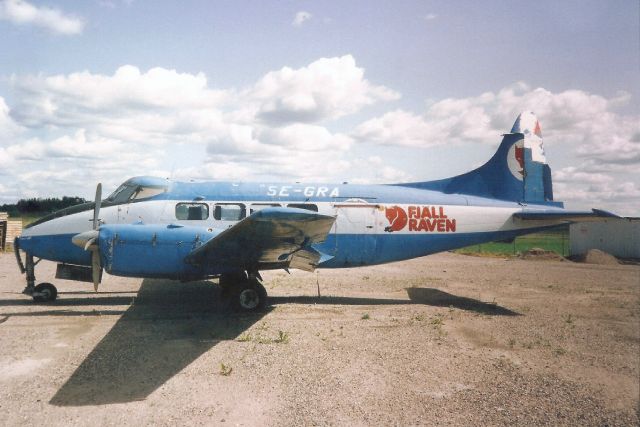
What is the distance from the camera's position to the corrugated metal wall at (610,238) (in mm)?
24125

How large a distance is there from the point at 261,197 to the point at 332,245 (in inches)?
90.4

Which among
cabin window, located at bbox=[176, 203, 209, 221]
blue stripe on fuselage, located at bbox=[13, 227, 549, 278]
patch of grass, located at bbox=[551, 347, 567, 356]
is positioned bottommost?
patch of grass, located at bbox=[551, 347, 567, 356]

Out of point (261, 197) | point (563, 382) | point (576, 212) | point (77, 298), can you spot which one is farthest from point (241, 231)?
point (576, 212)

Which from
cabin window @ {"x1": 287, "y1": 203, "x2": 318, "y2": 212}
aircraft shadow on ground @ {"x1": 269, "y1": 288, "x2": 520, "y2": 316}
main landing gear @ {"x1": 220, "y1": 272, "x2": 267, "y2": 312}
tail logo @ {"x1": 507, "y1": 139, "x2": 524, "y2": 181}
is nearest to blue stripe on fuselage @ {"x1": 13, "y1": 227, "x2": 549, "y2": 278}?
cabin window @ {"x1": 287, "y1": 203, "x2": 318, "y2": 212}

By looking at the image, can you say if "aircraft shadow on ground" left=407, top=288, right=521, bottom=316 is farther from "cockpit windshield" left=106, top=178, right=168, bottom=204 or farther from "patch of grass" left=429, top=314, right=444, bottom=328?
"cockpit windshield" left=106, top=178, right=168, bottom=204

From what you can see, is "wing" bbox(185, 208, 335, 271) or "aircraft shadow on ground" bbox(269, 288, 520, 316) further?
"aircraft shadow on ground" bbox(269, 288, 520, 316)

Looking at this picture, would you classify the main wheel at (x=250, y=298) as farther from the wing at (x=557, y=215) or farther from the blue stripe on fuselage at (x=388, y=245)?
the wing at (x=557, y=215)

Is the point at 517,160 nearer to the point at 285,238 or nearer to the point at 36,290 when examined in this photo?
the point at 285,238

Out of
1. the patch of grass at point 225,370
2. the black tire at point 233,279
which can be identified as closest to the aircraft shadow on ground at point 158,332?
the black tire at point 233,279

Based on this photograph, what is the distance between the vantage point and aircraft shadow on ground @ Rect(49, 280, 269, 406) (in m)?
5.37

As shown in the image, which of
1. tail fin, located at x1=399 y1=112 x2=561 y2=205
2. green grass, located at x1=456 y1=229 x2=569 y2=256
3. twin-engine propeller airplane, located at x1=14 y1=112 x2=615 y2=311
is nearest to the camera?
twin-engine propeller airplane, located at x1=14 y1=112 x2=615 y2=311

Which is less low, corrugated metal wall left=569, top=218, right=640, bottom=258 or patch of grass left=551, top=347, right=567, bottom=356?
corrugated metal wall left=569, top=218, right=640, bottom=258

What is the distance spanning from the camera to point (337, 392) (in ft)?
17.9

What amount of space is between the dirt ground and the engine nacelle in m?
1.17
